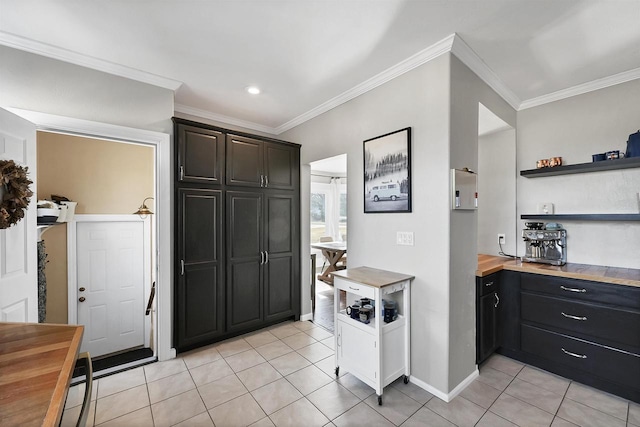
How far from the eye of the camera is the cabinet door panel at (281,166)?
3.28 meters

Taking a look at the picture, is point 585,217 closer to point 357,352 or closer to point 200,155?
point 357,352

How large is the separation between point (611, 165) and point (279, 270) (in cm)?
341

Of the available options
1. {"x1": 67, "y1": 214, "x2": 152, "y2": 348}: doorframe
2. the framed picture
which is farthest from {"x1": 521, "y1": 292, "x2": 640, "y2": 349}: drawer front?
{"x1": 67, "y1": 214, "x2": 152, "y2": 348}: doorframe

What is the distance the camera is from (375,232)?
2.59 meters

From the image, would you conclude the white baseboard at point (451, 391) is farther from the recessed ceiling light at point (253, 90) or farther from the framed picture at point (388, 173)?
the recessed ceiling light at point (253, 90)

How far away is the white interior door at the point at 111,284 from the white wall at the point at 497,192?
159 inches

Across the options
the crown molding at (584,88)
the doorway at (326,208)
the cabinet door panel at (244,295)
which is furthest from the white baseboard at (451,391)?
the doorway at (326,208)

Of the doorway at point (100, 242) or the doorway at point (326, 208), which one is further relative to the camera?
the doorway at point (326, 208)

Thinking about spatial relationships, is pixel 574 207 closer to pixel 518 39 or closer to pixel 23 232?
pixel 518 39

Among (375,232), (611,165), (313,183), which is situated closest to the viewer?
(611,165)

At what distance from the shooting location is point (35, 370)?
971mm

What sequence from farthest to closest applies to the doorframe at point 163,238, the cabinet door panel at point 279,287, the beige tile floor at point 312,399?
1. the cabinet door panel at point 279,287
2. the doorframe at point 163,238
3. the beige tile floor at point 312,399

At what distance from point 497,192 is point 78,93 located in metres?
4.23

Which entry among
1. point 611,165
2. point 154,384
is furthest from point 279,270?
point 611,165
